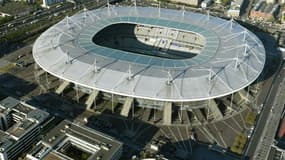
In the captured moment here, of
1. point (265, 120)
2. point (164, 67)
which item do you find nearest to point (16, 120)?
point (164, 67)

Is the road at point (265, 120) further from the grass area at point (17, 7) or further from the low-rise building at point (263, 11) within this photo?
the grass area at point (17, 7)

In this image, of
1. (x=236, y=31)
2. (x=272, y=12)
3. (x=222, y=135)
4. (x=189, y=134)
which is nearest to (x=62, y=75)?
(x=189, y=134)

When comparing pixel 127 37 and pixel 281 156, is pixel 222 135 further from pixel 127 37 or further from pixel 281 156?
pixel 127 37

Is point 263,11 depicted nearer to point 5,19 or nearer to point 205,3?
point 205,3

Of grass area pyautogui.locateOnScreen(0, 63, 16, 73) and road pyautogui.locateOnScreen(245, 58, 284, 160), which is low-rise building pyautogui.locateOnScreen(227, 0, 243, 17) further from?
grass area pyautogui.locateOnScreen(0, 63, 16, 73)

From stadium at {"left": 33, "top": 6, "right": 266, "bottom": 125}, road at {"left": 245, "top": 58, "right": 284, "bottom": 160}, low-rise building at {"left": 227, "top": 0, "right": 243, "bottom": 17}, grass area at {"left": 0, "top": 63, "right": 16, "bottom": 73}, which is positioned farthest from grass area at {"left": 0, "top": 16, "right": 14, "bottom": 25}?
road at {"left": 245, "top": 58, "right": 284, "bottom": 160}
